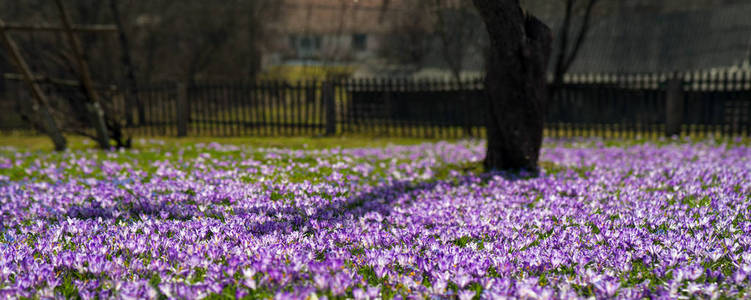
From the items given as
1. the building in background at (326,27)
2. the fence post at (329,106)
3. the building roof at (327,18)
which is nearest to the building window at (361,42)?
the building in background at (326,27)

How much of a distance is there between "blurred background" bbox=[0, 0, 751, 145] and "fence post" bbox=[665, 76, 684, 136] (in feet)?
0.24

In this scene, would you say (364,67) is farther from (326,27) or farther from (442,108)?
(442,108)

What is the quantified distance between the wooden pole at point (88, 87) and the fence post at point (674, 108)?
1515 centimetres

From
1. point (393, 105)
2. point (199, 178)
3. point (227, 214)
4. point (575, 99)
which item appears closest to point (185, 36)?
point (393, 105)

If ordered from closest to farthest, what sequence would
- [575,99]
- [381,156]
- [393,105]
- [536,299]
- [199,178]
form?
[536,299], [199,178], [381,156], [575,99], [393,105]

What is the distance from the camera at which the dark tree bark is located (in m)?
6.56

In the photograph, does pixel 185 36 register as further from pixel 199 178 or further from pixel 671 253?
pixel 671 253

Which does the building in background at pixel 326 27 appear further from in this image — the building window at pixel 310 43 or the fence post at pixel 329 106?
the fence post at pixel 329 106

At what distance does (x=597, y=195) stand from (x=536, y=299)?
10.3 feet

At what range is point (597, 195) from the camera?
520 centimetres

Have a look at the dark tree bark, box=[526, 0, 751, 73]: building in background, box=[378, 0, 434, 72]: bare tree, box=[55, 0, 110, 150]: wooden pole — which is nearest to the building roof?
box=[378, 0, 434, 72]: bare tree

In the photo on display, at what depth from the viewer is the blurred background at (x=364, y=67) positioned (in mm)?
16328

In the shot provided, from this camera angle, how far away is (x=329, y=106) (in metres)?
17.1

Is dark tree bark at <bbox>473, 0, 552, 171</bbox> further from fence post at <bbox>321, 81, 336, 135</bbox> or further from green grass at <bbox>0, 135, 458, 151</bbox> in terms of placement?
fence post at <bbox>321, 81, 336, 135</bbox>
